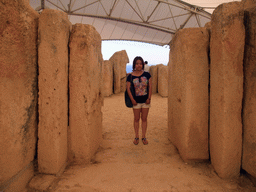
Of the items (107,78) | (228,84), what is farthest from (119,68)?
(228,84)

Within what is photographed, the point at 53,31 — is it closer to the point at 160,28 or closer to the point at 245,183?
the point at 245,183

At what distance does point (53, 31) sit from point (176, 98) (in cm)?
185

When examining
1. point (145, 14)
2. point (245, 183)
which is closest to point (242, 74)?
point (245, 183)

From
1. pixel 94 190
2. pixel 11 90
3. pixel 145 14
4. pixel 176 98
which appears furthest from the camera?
pixel 145 14

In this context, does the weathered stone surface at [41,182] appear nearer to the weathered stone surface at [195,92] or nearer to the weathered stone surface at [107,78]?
the weathered stone surface at [195,92]

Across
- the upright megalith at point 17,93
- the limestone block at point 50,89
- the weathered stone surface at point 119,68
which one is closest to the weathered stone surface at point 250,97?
the limestone block at point 50,89

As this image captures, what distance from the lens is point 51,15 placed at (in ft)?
5.50

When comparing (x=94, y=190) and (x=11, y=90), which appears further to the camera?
(x=94, y=190)

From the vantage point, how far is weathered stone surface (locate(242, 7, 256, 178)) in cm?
→ 158

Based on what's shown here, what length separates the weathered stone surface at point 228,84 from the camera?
1590 mm

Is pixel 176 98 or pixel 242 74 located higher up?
pixel 242 74

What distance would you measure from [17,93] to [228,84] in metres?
2.18

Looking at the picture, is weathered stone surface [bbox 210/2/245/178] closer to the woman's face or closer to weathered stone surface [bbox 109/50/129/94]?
the woman's face

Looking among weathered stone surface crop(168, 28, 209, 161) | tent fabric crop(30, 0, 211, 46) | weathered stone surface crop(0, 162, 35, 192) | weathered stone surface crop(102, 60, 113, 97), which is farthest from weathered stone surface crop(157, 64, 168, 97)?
weathered stone surface crop(0, 162, 35, 192)
